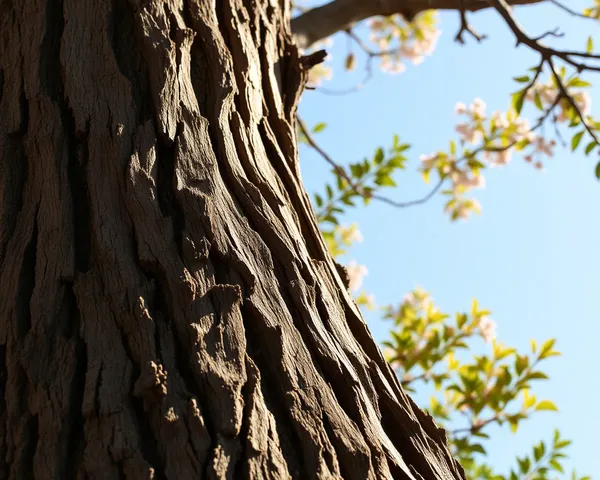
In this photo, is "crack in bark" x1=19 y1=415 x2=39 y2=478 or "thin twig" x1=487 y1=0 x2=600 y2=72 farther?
"thin twig" x1=487 y1=0 x2=600 y2=72

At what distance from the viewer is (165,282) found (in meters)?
1.05

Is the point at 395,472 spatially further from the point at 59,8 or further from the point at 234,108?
the point at 59,8

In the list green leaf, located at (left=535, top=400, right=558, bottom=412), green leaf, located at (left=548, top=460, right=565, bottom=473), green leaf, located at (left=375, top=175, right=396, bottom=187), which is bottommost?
green leaf, located at (left=548, top=460, right=565, bottom=473)

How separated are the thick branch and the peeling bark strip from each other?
3.49ft

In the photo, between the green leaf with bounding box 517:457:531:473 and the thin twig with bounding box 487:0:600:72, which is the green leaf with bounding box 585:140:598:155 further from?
the green leaf with bounding box 517:457:531:473

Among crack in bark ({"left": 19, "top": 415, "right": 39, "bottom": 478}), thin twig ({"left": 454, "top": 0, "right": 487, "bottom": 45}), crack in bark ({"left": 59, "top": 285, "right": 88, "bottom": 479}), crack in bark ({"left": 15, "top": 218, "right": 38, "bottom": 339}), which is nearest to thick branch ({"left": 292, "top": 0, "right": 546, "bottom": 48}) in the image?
thin twig ({"left": 454, "top": 0, "right": 487, "bottom": 45})

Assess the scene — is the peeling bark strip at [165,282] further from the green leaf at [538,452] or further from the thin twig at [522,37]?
the green leaf at [538,452]

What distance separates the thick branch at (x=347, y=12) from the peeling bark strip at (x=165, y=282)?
106 cm

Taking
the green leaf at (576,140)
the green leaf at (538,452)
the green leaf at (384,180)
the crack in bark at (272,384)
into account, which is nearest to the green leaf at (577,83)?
the green leaf at (576,140)

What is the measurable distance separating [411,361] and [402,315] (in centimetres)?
116

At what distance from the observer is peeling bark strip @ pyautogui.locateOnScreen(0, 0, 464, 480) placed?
89 cm

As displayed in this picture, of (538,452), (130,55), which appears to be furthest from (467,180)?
(130,55)

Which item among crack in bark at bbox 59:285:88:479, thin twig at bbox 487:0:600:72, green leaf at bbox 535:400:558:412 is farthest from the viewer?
green leaf at bbox 535:400:558:412

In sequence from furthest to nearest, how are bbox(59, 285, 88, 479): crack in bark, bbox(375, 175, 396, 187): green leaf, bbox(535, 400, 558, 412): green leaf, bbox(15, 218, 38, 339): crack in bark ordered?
bbox(375, 175, 396, 187): green leaf < bbox(535, 400, 558, 412): green leaf < bbox(15, 218, 38, 339): crack in bark < bbox(59, 285, 88, 479): crack in bark
